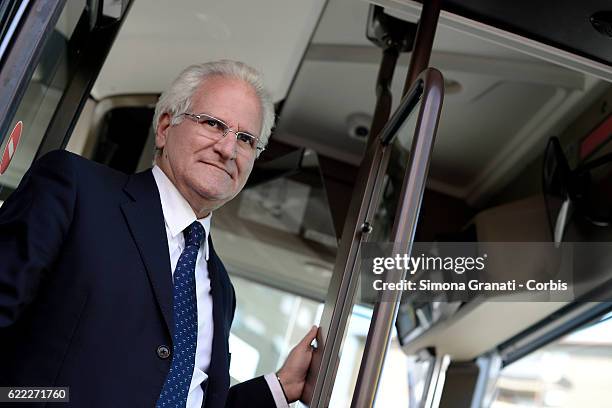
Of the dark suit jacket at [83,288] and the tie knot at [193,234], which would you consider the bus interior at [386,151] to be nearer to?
the dark suit jacket at [83,288]

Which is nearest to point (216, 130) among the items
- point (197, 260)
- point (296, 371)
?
point (197, 260)

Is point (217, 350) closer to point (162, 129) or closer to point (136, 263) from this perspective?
point (136, 263)

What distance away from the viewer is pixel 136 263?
1366 mm

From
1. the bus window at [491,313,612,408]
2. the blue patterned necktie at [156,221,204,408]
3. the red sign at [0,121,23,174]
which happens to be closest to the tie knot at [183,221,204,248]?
the blue patterned necktie at [156,221,204,408]

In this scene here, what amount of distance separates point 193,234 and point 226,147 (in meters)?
0.19

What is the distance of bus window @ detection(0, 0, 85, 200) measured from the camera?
1.49 meters

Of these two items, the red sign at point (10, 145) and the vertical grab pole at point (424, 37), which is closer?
the red sign at point (10, 145)

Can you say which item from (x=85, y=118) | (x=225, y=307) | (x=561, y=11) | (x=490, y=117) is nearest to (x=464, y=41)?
(x=490, y=117)

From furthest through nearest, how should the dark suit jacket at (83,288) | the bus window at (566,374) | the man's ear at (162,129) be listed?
the bus window at (566,374), the man's ear at (162,129), the dark suit jacket at (83,288)

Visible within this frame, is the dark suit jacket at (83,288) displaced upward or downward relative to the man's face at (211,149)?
downward

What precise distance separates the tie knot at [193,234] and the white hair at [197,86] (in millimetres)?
247

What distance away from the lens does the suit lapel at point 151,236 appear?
1.36m

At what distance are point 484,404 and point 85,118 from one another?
8.75ft

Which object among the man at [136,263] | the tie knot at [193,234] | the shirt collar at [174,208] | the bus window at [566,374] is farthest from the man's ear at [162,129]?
the bus window at [566,374]
